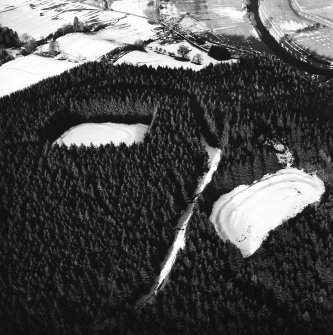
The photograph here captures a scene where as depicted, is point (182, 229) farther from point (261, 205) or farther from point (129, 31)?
point (129, 31)

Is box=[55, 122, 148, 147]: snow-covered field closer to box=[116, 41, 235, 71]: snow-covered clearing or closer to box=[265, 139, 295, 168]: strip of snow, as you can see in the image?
box=[265, 139, 295, 168]: strip of snow

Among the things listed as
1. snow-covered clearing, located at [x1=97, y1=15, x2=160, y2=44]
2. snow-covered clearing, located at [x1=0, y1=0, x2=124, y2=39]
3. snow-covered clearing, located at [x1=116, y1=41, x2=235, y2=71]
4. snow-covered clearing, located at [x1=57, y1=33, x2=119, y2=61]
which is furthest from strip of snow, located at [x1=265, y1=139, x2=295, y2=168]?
snow-covered clearing, located at [x1=0, y1=0, x2=124, y2=39]

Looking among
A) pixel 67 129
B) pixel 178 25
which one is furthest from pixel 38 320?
pixel 178 25

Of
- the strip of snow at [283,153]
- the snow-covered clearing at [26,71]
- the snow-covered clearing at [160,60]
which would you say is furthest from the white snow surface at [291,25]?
the strip of snow at [283,153]

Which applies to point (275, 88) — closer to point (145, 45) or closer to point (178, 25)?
point (145, 45)

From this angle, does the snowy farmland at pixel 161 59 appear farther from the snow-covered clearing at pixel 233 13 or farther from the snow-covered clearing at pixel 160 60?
the snow-covered clearing at pixel 233 13
